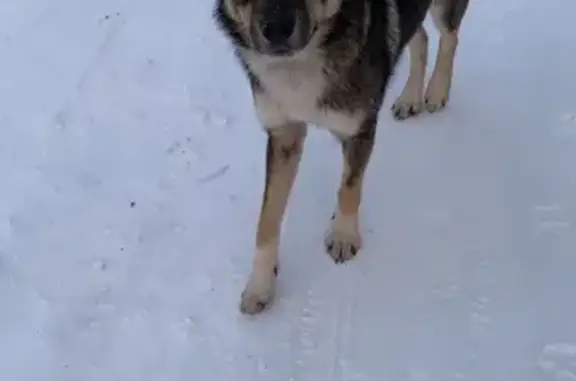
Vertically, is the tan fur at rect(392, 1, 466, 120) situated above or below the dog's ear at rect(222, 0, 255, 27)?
below

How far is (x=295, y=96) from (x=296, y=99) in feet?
0.04

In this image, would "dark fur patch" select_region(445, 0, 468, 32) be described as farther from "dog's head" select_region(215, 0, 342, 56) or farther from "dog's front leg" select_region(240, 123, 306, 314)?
"dog's head" select_region(215, 0, 342, 56)

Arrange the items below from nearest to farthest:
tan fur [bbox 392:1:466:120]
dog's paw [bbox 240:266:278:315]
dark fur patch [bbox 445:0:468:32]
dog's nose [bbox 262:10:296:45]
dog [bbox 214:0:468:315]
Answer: dog's nose [bbox 262:10:296:45] < dog [bbox 214:0:468:315] < dog's paw [bbox 240:266:278:315] < dark fur patch [bbox 445:0:468:32] < tan fur [bbox 392:1:466:120]

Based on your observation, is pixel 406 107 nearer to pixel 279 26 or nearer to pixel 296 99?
pixel 296 99

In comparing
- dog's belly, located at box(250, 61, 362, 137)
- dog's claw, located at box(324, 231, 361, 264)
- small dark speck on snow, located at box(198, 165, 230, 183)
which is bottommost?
dog's claw, located at box(324, 231, 361, 264)

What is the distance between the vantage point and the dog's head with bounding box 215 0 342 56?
2.61 metres

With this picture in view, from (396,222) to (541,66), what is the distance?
1222 mm

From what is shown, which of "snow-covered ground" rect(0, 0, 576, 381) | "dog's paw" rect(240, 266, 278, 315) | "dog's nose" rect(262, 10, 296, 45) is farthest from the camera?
"dog's paw" rect(240, 266, 278, 315)

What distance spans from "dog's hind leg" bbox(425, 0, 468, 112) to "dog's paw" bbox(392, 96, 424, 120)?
56 mm

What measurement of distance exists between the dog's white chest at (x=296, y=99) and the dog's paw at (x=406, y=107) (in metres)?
0.99

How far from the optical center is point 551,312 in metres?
3.22

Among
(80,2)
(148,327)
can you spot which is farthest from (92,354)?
(80,2)

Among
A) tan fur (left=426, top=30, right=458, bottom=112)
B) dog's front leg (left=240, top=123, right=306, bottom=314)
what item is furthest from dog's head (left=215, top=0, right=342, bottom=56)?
tan fur (left=426, top=30, right=458, bottom=112)

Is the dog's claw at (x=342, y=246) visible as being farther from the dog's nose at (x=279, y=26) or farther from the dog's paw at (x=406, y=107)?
the dog's nose at (x=279, y=26)
